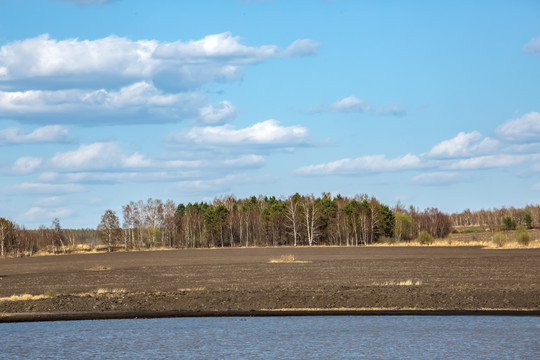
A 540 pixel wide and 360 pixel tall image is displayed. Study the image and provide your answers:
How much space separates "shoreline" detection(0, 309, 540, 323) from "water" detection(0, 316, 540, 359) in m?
1.02

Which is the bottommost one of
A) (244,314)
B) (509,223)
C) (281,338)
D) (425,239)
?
(281,338)

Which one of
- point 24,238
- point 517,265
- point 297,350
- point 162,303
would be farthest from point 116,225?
point 297,350

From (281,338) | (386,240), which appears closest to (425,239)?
(386,240)

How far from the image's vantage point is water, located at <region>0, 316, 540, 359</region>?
18812mm

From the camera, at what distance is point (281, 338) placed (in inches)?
844

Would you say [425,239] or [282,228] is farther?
[282,228]

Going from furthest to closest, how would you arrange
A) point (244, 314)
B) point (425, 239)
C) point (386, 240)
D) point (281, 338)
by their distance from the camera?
1. point (386, 240)
2. point (425, 239)
3. point (244, 314)
4. point (281, 338)

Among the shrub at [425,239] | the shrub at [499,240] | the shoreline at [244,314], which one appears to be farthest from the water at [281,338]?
Answer: the shrub at [425,239]

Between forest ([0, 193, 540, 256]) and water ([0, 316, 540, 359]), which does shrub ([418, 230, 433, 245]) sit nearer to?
forest ([0, 193, 540, 256])

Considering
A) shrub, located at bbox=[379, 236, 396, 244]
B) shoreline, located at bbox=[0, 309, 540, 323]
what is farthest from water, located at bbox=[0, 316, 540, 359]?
shrub, located at bbox=[379, 236, 396, 244]

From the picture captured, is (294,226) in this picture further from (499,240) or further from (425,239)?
(499,240)

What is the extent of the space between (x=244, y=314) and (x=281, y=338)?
21.7 feet

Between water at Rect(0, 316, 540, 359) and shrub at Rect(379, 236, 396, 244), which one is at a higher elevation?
shrub at Rect(379, 236, 396, 244)

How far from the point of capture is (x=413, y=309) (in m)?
28.0
